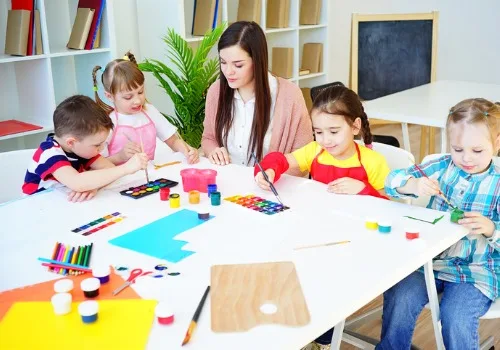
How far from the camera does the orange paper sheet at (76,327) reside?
3.23 ft

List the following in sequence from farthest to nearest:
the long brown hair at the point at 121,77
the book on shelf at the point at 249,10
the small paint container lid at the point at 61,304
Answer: the book on shelf at the point at 249,10
the long brown hair at the point at 121,77
the small paint container lid at the point at 61,304

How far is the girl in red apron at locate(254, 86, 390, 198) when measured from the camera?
1866 millimetres

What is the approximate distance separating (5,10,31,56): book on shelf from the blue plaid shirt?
6.41ft

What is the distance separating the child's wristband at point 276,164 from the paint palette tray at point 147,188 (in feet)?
0.93

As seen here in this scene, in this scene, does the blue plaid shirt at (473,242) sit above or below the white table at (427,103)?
below

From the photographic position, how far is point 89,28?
9.84 ft

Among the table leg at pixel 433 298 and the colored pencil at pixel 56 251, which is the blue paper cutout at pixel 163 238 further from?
the table leg at pixel 433 298

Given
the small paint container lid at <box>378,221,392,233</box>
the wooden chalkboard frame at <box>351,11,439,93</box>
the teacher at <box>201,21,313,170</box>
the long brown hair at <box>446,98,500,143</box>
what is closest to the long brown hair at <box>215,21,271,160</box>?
the teacher at <box>201,21,313,170</box>

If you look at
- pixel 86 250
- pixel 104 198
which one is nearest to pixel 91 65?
pixel 104 198

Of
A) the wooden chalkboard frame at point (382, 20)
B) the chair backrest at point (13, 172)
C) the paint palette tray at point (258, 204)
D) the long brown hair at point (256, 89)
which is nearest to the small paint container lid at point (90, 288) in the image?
the paint palette tray at point (258, 204)

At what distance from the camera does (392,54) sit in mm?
4980

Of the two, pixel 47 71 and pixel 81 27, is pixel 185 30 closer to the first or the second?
pixel 81 27

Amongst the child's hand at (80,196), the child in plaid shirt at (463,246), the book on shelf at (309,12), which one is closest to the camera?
the child in plaid shirt at (463,246)

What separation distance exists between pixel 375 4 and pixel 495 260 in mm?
4295
